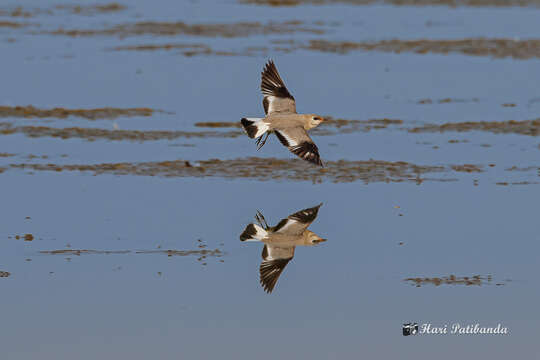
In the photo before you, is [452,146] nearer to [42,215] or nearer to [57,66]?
[42,215]

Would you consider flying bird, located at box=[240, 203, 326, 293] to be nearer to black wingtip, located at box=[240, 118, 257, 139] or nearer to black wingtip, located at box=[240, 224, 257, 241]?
black wingtip, located at box=[240, 224, 257, 241]

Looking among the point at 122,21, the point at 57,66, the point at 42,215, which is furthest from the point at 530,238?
the point at 122,21

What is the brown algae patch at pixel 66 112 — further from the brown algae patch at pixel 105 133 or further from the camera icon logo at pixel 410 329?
the camera icon logo at pixel 410 329

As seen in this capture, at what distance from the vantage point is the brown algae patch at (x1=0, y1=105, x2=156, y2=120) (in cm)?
1878

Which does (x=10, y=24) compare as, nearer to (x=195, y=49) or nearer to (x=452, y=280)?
(x=195, y=49)

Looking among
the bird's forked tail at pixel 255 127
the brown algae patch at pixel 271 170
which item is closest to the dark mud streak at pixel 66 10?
the brown algae patch at pixel 271 170

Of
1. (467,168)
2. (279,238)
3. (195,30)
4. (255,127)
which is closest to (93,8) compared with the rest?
(195,30)

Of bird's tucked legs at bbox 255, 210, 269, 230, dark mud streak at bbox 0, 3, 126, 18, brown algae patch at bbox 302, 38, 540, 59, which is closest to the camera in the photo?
bird's tucked legs at bbox 255, 210, 269, 230

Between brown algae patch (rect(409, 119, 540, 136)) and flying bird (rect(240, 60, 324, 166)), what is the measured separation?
16.1 feet

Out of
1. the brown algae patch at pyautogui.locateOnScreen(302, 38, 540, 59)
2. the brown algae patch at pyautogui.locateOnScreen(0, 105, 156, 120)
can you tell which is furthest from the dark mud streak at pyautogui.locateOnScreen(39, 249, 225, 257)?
the brown algae patch at pyautogui.locateOnScreen(302, 38, 540, 59)

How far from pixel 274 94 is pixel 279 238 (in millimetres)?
2254

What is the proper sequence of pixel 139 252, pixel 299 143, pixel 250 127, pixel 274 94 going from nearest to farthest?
pixel 139 252, pixel 299 143, pixel 250 127, pixel 274 94

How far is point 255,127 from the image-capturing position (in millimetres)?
12781

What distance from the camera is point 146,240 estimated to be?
11.7 meters
